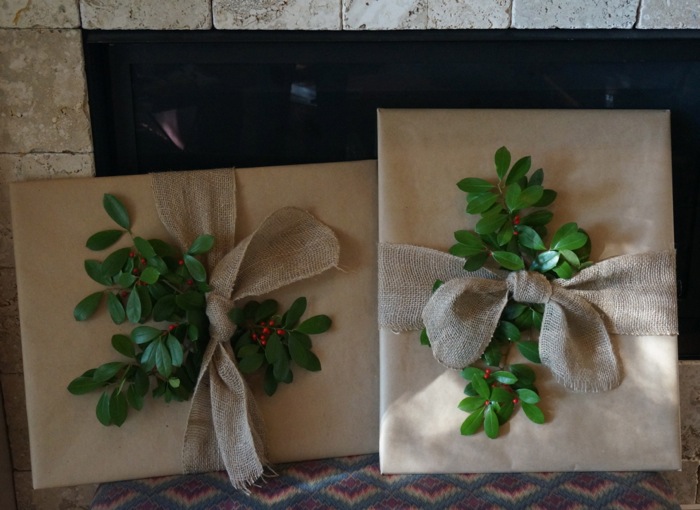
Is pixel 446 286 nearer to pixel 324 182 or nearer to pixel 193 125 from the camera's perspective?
pixel 324 182

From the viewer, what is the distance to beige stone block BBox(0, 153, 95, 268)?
117 cm

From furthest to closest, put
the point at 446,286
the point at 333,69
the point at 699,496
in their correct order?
the point at 699,496, the point at 333,69, the point at 446,286

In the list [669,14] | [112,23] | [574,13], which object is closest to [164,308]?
[112,23]

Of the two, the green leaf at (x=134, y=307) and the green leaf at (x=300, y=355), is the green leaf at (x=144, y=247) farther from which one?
the green leaf at (x=300, y=355)

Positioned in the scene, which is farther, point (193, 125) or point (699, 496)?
point (699, 496)

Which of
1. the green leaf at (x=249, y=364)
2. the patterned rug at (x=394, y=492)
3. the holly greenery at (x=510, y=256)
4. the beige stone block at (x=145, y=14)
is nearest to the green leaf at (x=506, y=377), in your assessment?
the holly greenery at (x=510, y=256)

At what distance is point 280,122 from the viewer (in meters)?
1.22

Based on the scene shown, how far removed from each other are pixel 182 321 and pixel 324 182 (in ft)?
0.99

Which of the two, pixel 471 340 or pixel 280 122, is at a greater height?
pixel 280 122

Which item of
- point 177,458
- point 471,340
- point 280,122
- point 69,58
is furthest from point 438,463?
point 69,58

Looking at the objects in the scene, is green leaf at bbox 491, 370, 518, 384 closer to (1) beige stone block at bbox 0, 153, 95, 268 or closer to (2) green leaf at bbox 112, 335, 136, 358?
(2) green leaf at bbox 112, 335, 136, 358

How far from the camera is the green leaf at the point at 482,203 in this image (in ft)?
3.60

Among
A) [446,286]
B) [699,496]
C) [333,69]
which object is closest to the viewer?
[446,286]

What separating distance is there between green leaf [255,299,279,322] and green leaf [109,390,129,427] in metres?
0.23
